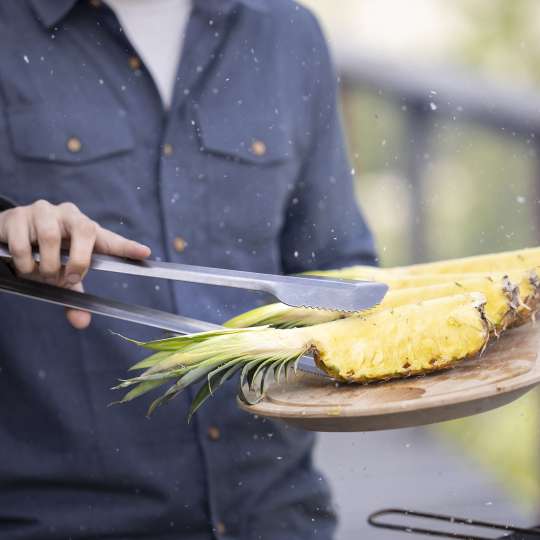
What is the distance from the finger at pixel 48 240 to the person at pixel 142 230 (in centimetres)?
36

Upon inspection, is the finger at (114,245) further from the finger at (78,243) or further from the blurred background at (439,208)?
the blurred background at (439,208)

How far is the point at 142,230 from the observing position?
5.17 feet

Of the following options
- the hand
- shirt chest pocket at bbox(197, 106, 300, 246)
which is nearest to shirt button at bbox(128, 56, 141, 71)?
shirt chest pocket at bbox(197, 106, 300, 246)

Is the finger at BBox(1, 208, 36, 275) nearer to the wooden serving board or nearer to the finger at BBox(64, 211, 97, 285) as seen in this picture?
the finger at BBox(64, 211, 97, 285)

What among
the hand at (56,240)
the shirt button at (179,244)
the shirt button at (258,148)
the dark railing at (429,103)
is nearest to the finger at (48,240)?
the hand at (56,240)

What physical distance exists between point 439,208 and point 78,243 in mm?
2273

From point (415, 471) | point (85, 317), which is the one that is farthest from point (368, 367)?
point (415, 471)

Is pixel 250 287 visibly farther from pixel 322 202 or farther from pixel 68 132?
pixel 322 202

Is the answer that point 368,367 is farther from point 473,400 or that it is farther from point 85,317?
point 85,317

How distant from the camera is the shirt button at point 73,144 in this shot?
1553 mm

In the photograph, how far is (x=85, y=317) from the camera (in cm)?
138

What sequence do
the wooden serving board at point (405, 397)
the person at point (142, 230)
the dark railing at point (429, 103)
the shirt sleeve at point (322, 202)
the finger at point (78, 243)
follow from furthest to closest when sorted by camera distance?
the dark railing at point (429, 103)
the shirt sleeve at point (322, 202)
the person at point (142, 230)
the finger at point (78, 243)
the wooden serving board at point (405, 397)

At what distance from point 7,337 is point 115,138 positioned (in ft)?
1.17

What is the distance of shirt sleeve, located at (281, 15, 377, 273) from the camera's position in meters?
1.80
